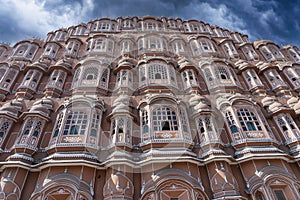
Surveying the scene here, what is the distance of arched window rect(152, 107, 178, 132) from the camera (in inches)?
597

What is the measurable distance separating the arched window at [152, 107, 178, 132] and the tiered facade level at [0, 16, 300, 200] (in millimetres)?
76

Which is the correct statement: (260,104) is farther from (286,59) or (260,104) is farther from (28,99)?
(28,99)

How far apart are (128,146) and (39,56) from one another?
18.1m

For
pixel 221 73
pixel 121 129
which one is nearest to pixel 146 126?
pixel 121 129

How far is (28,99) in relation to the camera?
61.1ft

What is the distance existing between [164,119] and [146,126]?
1.42 metres

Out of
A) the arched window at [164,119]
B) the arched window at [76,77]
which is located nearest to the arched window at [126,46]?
the arched window at [76,77]

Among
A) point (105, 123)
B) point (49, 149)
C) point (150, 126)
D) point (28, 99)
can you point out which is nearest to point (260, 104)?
point (150, 126)

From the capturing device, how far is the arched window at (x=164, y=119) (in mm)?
15164

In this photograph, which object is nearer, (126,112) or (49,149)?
(49,149)

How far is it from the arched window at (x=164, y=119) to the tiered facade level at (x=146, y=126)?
0.25 ft

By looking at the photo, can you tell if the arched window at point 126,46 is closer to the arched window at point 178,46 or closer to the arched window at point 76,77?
the arched window at point 178,46

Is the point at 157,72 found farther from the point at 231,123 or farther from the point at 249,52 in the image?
the point at 249,52

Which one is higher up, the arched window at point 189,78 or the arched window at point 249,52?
the arched window at point 249,52
